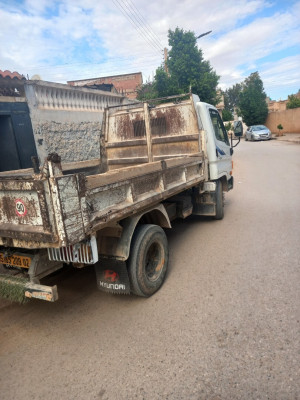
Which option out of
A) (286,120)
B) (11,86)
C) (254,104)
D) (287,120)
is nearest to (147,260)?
(11,86)

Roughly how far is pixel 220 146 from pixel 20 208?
4129 mm

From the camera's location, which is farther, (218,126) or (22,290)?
A: (218,126)

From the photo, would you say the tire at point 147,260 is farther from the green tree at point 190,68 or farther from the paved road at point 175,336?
the green tree at point 190,68

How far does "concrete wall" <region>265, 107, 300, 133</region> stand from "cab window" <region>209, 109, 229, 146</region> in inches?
975

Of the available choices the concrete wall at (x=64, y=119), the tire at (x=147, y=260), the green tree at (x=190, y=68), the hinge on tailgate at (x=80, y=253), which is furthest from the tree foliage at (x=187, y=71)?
Answer: the hinge on tailgate at (x=80, y=253)

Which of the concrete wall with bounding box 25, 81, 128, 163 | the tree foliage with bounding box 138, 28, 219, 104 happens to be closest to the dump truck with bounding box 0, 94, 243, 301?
the concrete wall with bounding box 25, 81, 128, 163

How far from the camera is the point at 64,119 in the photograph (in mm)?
6512

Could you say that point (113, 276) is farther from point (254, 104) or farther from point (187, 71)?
point (254, 104)

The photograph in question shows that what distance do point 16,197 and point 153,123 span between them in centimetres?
335

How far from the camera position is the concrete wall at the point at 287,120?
26812mm

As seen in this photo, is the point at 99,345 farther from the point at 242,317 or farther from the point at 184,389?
the point at 242,317

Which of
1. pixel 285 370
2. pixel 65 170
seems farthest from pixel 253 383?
pixel 65 170

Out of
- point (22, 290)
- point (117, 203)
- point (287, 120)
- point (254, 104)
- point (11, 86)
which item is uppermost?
point (254, 104)

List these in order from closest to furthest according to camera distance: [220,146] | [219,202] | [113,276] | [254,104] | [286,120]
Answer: [113,276]
[220,146]
[219,202]
[286,120]
[254,104]
